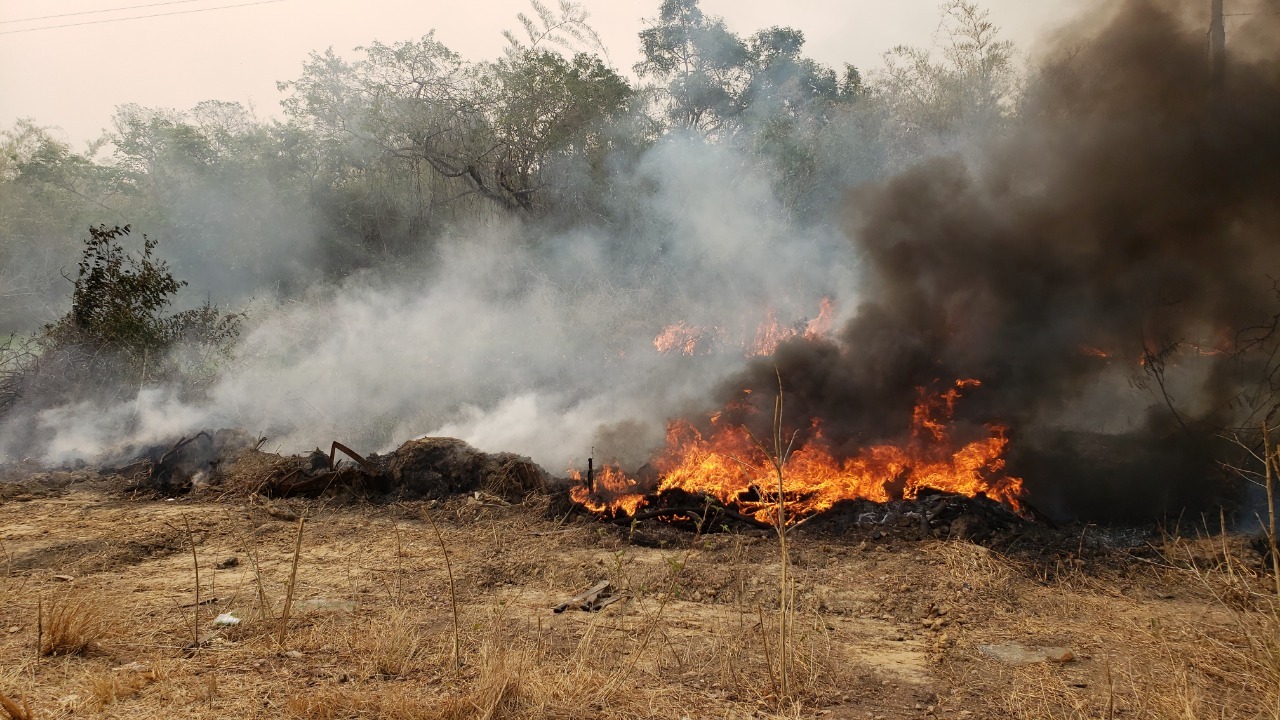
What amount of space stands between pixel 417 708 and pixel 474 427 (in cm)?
1016

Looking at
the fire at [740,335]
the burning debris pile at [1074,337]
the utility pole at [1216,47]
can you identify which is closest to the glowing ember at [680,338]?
the fire at [740,335]

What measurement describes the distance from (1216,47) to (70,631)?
13967 mm

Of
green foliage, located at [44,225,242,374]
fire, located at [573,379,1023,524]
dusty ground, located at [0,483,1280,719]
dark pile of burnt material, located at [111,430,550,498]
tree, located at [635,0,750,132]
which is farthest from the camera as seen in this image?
tree, located at [635,0,750,132]

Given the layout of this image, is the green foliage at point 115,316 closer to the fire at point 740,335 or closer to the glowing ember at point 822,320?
the fire at point 740,335

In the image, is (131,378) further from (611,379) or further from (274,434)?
(611,379)

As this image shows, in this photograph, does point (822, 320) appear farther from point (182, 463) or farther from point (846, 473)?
point (182, 463)

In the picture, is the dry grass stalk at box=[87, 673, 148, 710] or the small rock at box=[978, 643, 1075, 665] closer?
the dry grass stalk at box=[87, 673, 148, 710]

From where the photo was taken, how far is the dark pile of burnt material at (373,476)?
9.77 metres

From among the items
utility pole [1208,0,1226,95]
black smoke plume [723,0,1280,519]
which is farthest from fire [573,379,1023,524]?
utility pole [1208,0,1226,95]

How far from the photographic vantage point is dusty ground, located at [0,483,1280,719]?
3.67 meters

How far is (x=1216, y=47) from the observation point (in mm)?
9594

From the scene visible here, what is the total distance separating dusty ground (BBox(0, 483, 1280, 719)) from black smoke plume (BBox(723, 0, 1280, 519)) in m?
2.59

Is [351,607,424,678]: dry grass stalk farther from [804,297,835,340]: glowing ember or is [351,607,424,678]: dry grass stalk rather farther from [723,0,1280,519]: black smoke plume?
[804,297,835,340]: glowing ember

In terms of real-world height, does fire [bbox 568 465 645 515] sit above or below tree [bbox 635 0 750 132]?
below
